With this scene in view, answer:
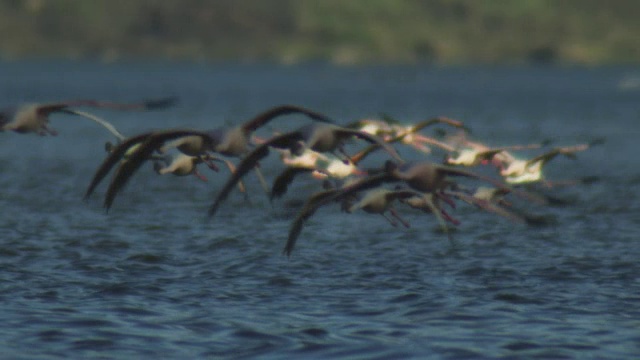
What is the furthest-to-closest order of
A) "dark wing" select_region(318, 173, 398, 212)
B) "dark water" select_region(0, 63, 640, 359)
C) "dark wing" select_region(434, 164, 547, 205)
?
"dark water" select_region(0, 63, 640, 359)
"dark wing" select_region(318, 173, 398, 212)
"dark wing" select_region(434, 164, 547, 205)

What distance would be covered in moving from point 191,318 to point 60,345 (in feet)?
7.21

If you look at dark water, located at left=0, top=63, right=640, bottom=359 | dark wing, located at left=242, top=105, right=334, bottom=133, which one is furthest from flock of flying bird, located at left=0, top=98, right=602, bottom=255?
dark water, located at left=0, top=63, right=640, bottom=359

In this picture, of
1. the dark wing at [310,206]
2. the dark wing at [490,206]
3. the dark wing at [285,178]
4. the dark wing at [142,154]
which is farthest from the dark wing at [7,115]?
the dark wing at [490,206]

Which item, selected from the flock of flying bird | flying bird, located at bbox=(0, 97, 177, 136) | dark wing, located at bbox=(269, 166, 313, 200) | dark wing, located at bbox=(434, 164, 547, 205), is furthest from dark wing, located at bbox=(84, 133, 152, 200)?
dark wing, located at bbox=(434, 164, 547, 205)

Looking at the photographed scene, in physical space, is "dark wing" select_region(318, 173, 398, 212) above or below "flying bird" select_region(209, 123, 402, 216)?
below

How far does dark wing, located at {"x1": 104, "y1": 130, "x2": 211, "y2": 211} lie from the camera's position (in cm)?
1146

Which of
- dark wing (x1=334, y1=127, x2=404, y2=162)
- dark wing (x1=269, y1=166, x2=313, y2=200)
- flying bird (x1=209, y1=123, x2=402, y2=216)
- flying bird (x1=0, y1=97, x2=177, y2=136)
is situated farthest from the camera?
dark wing (x1=269, y1=166, x2=313, y2=200)

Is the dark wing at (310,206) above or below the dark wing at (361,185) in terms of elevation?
below

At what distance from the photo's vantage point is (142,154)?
1164 centimetres

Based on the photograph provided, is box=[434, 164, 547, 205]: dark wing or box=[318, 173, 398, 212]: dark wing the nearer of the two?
box=[434, 164, 547, 205]: dark wing

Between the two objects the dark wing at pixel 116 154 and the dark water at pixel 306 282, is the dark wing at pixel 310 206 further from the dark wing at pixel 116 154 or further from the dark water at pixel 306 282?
the dark wing at pixel 116 154

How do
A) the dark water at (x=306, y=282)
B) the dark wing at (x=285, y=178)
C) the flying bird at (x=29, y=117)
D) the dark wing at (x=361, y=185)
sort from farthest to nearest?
the dark water at (x=306, y=282)
the dark wing at (x=285, y=178)
the flying bird at (x=29, y=117)
the dark wing at (x=361, y=185)

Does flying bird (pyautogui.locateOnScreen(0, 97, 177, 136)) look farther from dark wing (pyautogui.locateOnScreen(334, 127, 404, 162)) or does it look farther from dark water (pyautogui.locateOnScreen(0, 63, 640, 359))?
dark water (pyautogui.locateOnScreen(0, 63, 640, 359))

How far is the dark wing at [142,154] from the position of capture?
37.6 feet
